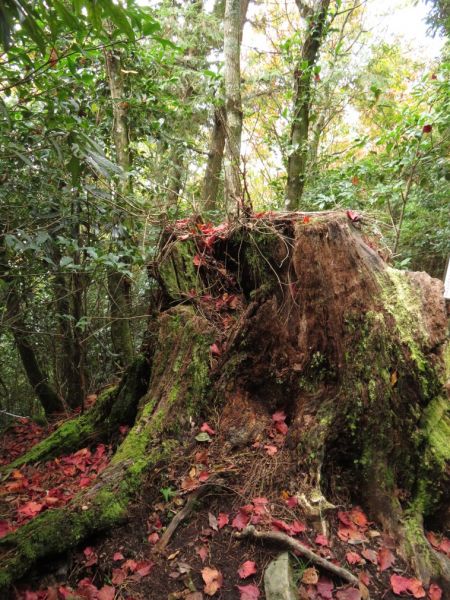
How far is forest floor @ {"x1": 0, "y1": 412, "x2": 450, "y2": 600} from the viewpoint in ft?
7.10

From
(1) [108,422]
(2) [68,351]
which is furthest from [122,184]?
(1) [108,422]

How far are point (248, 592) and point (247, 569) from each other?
13cm

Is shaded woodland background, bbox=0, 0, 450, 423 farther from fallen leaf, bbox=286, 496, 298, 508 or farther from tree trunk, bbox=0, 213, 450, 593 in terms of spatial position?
fallen leaf, bbox=286, 496, 298, 508

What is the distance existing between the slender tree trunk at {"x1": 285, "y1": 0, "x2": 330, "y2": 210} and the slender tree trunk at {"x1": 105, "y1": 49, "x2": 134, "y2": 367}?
264 cm

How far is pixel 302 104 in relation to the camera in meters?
5.88

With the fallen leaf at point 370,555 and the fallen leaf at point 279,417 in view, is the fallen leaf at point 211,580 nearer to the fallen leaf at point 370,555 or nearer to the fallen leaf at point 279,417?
the fallen leaf at point 370,555

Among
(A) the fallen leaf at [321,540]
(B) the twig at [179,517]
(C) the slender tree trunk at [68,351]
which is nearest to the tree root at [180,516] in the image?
(B) the twig at [179,517]

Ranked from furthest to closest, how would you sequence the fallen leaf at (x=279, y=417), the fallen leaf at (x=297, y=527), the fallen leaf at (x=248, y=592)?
the fallen leaf at (x=279, y=417) → the fallen leaf at (x=297, y=527) → the fallen leaf at (x=248, y=592)

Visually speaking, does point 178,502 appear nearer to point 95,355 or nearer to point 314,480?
point 314,480

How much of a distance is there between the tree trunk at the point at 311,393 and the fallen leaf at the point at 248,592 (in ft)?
1.92

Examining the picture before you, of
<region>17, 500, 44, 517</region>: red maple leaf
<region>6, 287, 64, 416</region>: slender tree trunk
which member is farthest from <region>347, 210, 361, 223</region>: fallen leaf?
<region>6, 287, 64, 416</region>: slender tree trunk

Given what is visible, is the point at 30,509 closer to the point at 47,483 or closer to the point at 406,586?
the point at 47,483

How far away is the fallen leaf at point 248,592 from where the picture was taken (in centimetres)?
207

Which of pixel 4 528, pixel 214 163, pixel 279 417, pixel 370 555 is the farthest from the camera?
pixel 214 163
